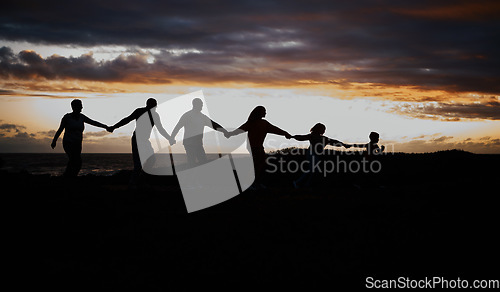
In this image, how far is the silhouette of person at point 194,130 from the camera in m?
11.0

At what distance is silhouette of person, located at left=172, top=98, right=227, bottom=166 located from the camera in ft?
36.1

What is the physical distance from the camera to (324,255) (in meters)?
6.02

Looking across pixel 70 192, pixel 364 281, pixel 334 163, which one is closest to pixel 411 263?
pixel 364 281

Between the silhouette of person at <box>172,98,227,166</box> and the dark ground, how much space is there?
1.16 meters

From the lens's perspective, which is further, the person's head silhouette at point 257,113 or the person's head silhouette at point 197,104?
the person's head silhouette at point 257,113

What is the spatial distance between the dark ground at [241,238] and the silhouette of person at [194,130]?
1.16 meters

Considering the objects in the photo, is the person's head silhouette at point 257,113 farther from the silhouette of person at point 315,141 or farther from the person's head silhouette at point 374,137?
the person's head silhouette at point 374,137

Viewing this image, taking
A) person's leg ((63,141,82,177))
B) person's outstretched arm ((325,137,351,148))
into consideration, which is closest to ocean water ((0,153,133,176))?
person's leg ((63,141,82,177))

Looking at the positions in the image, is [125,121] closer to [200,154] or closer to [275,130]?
[200,154]

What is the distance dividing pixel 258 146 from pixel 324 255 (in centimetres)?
568

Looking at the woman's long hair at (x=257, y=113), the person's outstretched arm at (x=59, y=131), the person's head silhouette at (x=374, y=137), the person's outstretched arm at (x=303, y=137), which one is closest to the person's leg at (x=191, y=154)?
the woman's long hair at (x=257, y=113)

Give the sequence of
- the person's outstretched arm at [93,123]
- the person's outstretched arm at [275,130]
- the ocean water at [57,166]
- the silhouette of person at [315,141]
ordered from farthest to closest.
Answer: the ocean water at [57,166], the silhouette of person at [315,141], the person's outstretched arm at [93,123], the person's outstretched arm at [275,130]

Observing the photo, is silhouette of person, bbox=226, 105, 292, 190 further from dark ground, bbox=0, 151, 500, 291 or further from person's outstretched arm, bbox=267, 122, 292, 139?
dark ground, bbox=0, 151, 500, 291

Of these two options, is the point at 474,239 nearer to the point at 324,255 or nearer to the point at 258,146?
the point at 324,255
